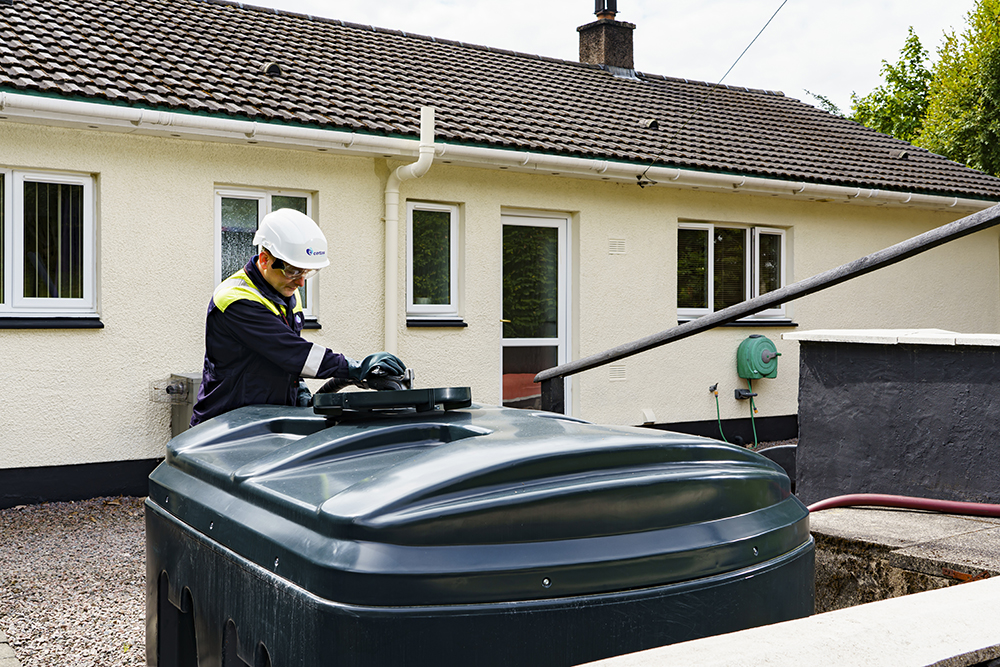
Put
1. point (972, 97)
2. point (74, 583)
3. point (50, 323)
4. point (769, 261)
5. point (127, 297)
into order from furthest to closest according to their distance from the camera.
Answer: point (972, 97)
point (769, 261)
point (127, 297)
point (50, 323)
point (74, 583)

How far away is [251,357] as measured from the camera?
3.31 metres

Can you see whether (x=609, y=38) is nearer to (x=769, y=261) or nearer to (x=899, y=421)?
(x=769, y=261)

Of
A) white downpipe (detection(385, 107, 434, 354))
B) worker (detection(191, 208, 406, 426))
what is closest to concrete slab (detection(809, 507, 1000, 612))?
worker (detection(191, 208, 406, 426))

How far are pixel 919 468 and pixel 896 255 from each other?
145 centimetres

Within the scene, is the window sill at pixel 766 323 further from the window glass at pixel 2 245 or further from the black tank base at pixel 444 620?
the black tank base at pixel 444 620

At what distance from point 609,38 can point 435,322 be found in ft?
24.2

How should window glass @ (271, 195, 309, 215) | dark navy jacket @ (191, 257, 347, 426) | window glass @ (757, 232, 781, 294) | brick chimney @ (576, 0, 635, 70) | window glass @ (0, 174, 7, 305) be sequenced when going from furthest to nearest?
brick chimney @ (576, 0, 635, 70)
window glass @ (757, 232, 781, 294)
window glass @ (271, 195, 309, 215)
window glass @ (0, 174, 7, 305)
dark navy jacket @ (191, 257, 347, 426)

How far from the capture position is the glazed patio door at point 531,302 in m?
9.88

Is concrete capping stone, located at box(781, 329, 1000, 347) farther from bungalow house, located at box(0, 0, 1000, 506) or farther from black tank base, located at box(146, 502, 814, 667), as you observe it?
bungalow house, located at box(0, 0, 1000, 506)

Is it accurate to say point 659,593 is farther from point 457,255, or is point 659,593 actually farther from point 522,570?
point 457,255

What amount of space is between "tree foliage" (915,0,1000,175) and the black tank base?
28.2m

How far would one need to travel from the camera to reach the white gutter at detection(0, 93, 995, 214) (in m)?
6.98

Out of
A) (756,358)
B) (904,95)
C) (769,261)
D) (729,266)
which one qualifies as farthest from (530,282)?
(904,95)

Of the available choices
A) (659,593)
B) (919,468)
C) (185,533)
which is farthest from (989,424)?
(185,533)
